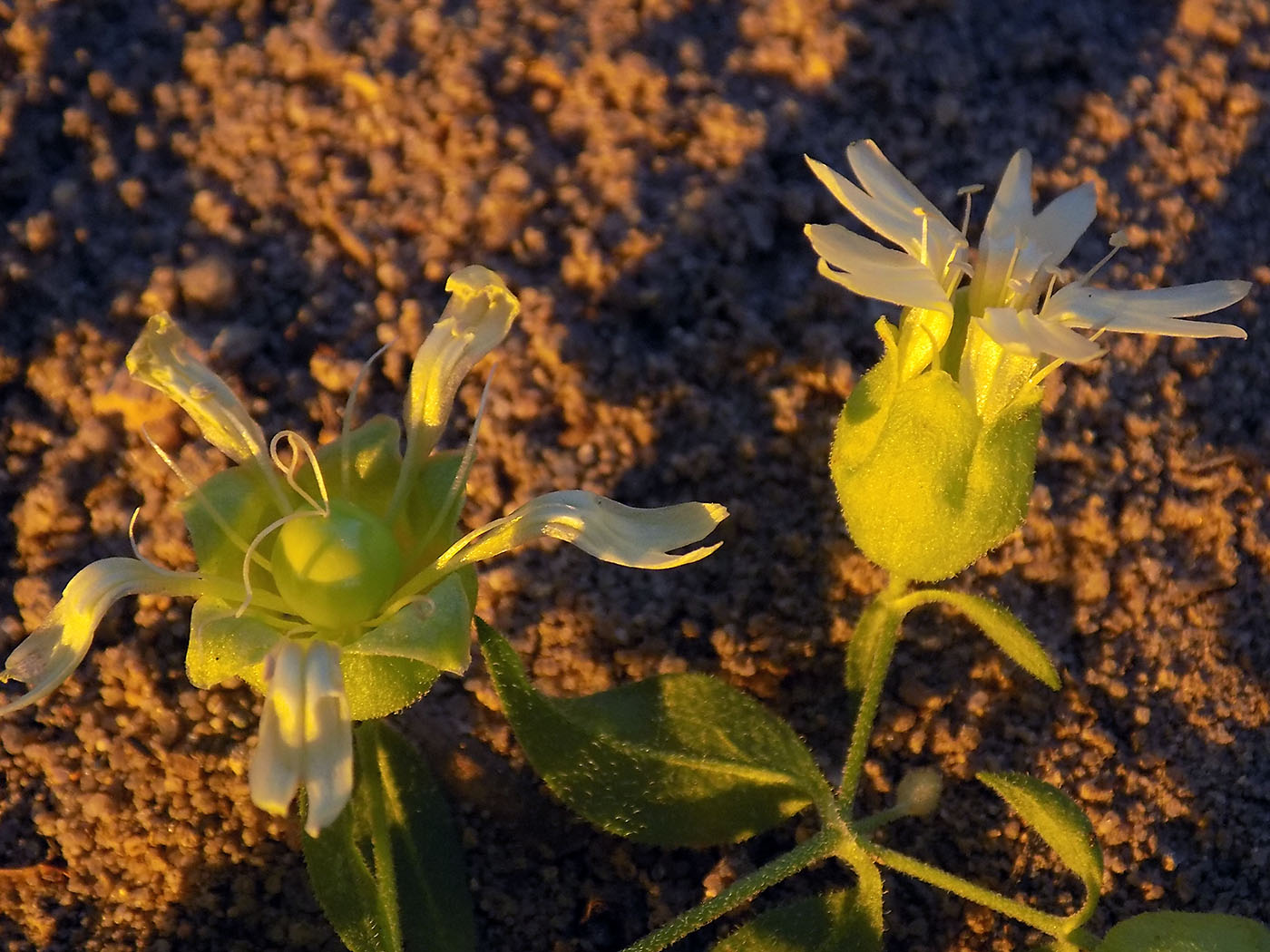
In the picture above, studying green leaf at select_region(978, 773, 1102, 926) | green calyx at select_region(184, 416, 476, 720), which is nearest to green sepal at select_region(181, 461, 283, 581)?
green calyx at select_region(184, 416, 476, 720)

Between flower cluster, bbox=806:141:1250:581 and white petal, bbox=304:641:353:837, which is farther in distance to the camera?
flower cluster, bbox=806:141:1250:581

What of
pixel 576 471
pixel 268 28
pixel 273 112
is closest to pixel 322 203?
pixel 273 112

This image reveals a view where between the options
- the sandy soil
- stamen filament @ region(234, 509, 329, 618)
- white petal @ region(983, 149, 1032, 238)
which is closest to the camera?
stamen filament @ region(234, 509, 329, 618)

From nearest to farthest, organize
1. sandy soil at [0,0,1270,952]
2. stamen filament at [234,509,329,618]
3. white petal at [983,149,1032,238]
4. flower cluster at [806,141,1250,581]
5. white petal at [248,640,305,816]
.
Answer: white petal at [248,640,305,816] < stamen filament at [234,509,329,618] < flower cluster at [806,141,1250,581] < white petal at [983,149,1032,238] < sandy soil at [0,0,1270,952]

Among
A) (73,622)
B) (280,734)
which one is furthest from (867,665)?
(73,622)

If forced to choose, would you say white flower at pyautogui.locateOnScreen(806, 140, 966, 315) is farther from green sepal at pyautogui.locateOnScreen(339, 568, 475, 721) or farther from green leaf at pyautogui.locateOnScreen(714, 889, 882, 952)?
green leaf at pyautogui.locateOnScreen(714, 889, 882, 952)

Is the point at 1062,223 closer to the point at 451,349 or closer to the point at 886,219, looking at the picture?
the point at 886,219

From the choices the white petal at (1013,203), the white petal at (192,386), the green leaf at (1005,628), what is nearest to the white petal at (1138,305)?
the white petal at (1013,203)

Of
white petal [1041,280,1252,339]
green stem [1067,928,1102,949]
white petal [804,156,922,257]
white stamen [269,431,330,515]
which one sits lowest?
green stem [1067,928,1102,949]
